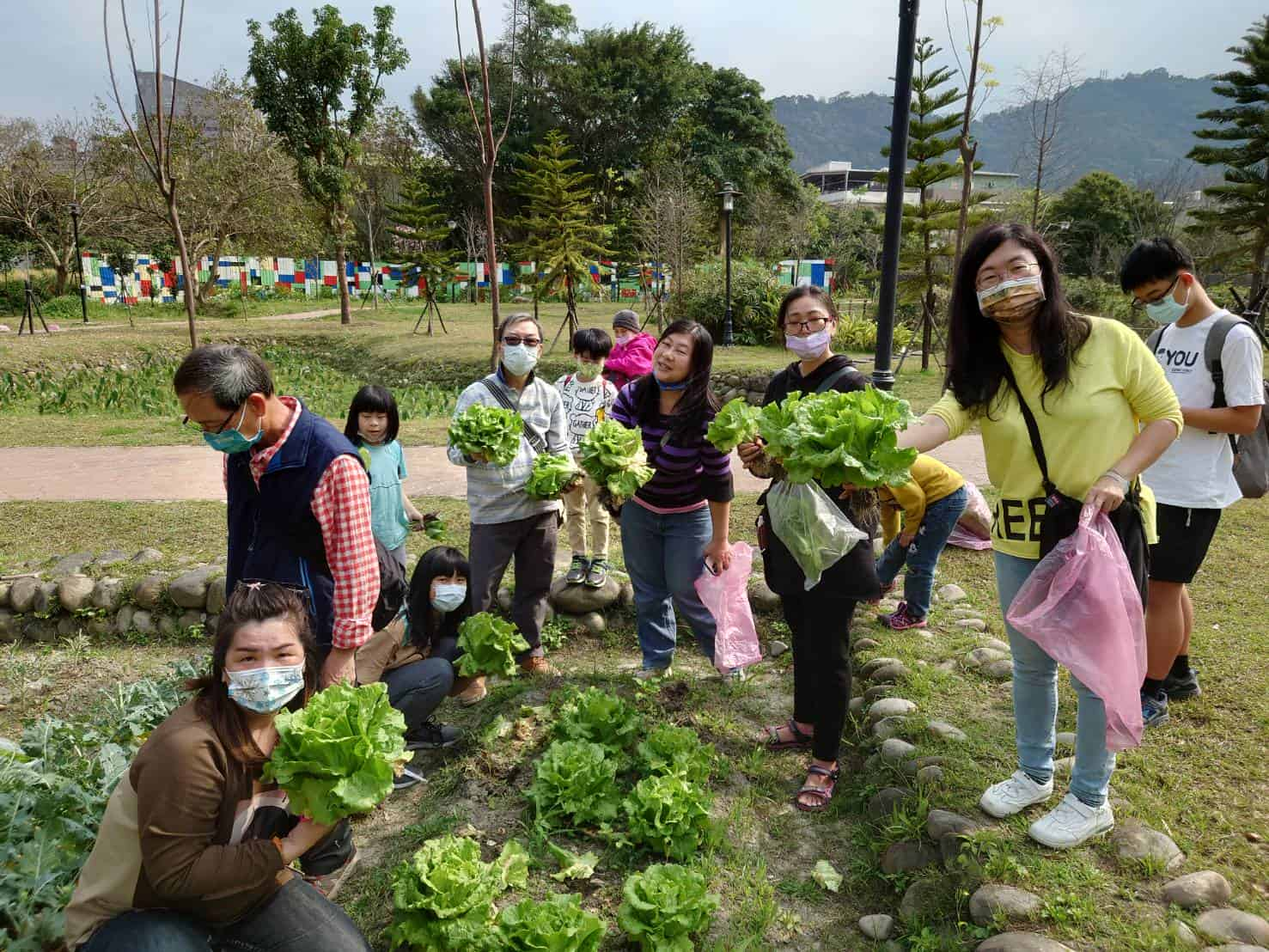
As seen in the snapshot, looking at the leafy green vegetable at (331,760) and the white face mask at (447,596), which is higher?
the leafy green vegetable at (331,760)

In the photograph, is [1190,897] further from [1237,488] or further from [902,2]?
[902,2]

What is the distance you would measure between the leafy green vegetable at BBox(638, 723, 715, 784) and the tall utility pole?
2.79 meters

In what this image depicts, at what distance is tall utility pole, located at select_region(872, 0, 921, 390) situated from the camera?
503 cm

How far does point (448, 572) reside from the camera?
3.71m

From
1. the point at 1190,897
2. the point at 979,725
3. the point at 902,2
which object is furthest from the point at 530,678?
the point at 902,2

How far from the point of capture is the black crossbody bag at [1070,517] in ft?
7.91

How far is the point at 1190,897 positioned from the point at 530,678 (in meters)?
2.92

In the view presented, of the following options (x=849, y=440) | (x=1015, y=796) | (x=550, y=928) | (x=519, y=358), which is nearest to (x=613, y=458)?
(x=519, y=358)

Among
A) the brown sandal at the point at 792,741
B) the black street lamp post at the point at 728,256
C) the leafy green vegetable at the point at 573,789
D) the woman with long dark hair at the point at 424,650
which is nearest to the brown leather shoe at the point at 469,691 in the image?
the woman with long dark hair at the point at 424,650

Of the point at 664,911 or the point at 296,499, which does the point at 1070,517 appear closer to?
the point at 664,911

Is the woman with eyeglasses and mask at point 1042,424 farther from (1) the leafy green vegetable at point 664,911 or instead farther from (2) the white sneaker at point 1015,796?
(1) the leafy green vegetable at point 664,911

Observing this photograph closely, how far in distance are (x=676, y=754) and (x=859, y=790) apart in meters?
0.78

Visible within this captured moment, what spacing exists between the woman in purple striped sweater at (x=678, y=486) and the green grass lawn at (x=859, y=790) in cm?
59

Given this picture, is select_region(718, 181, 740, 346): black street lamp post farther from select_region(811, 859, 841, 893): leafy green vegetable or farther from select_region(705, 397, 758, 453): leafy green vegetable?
select_region(811, 859, 841, 893): leafy green vegetable
